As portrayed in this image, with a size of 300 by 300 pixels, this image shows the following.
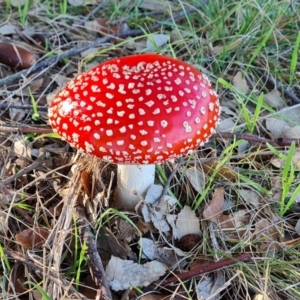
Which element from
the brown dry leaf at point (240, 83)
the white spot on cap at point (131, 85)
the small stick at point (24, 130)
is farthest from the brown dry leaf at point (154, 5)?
the white spot on cap at point (131, 85)

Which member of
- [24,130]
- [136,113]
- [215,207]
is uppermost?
[136,113]

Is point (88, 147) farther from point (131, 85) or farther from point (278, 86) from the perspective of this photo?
point (278, 86)

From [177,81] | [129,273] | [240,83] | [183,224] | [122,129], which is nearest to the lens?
[122,129]

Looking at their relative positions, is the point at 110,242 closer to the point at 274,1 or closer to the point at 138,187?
the point at 138,187

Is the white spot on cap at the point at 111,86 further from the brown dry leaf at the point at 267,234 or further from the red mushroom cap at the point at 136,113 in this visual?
the brown dry leaf at the point at 267,234

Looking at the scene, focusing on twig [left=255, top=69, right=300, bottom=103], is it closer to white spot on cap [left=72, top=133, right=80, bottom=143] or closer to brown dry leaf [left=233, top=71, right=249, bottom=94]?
brown dry leaf [left=233, top=71, right=249, bottom=94]

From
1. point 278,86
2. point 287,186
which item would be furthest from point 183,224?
point 278,86
